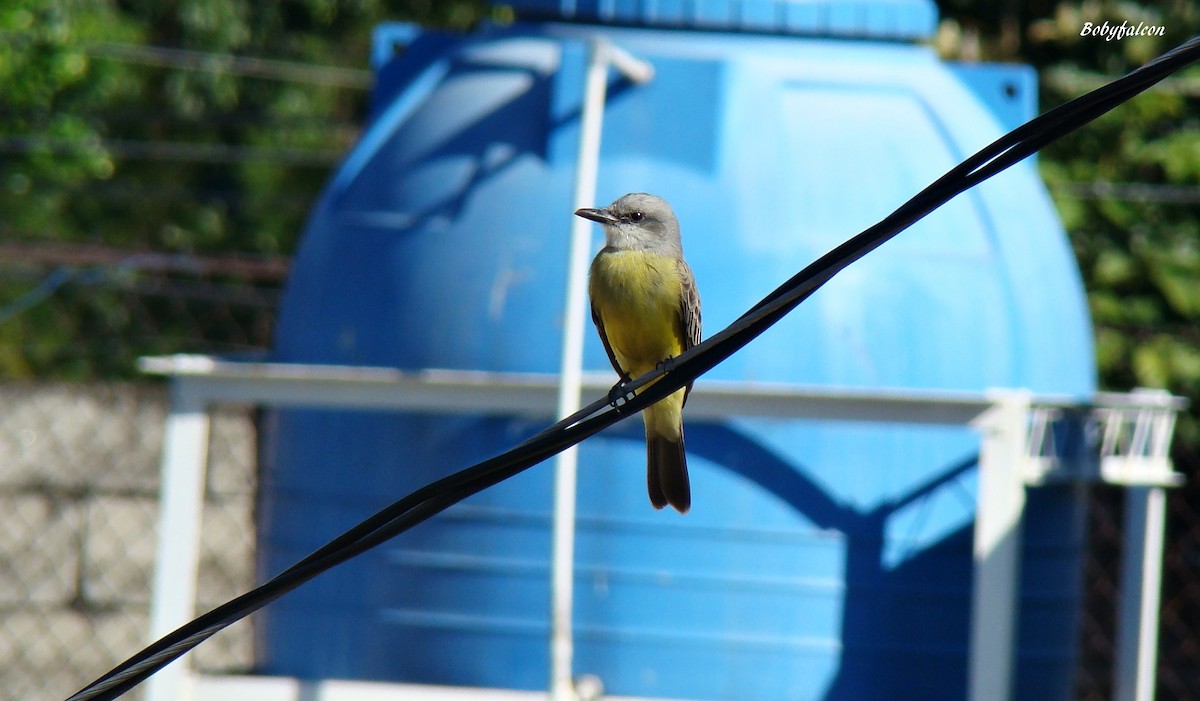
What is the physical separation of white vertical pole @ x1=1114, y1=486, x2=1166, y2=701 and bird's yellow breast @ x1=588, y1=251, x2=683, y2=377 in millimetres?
2289

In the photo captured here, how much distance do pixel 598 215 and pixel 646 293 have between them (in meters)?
0.26

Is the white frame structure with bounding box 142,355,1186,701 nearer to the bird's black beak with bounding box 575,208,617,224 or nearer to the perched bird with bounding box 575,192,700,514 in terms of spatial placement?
the perched bird with bounding box 575,192,700,514

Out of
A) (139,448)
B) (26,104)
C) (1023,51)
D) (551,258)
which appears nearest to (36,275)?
(26,104)

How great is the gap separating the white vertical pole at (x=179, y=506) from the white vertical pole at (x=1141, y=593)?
3577mm

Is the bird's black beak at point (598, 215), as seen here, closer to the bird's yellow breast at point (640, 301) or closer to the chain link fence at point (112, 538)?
the bird's yellow breast at point (640, 301)

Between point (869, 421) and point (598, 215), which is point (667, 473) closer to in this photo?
point (598, 215)

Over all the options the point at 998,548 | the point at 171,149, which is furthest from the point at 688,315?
the point at 171,149

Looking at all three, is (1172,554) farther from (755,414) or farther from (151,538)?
(151,538)

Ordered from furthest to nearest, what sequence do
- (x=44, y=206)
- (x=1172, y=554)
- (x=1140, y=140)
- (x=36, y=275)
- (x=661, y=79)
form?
(x=44, y=206)
(x=36, y=275)
(x=1140, y=140)
(x=1172, y=554)
(x=661, y=79)

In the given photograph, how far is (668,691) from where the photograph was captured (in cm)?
517

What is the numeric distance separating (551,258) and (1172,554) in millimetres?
5017

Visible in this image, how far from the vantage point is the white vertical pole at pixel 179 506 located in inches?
223

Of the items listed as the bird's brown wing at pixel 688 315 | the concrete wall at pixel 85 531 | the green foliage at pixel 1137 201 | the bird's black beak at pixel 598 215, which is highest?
the green foliage at pixel 1137 201

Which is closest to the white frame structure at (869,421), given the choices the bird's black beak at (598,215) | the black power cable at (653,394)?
the bird's black beak at (598,215)
